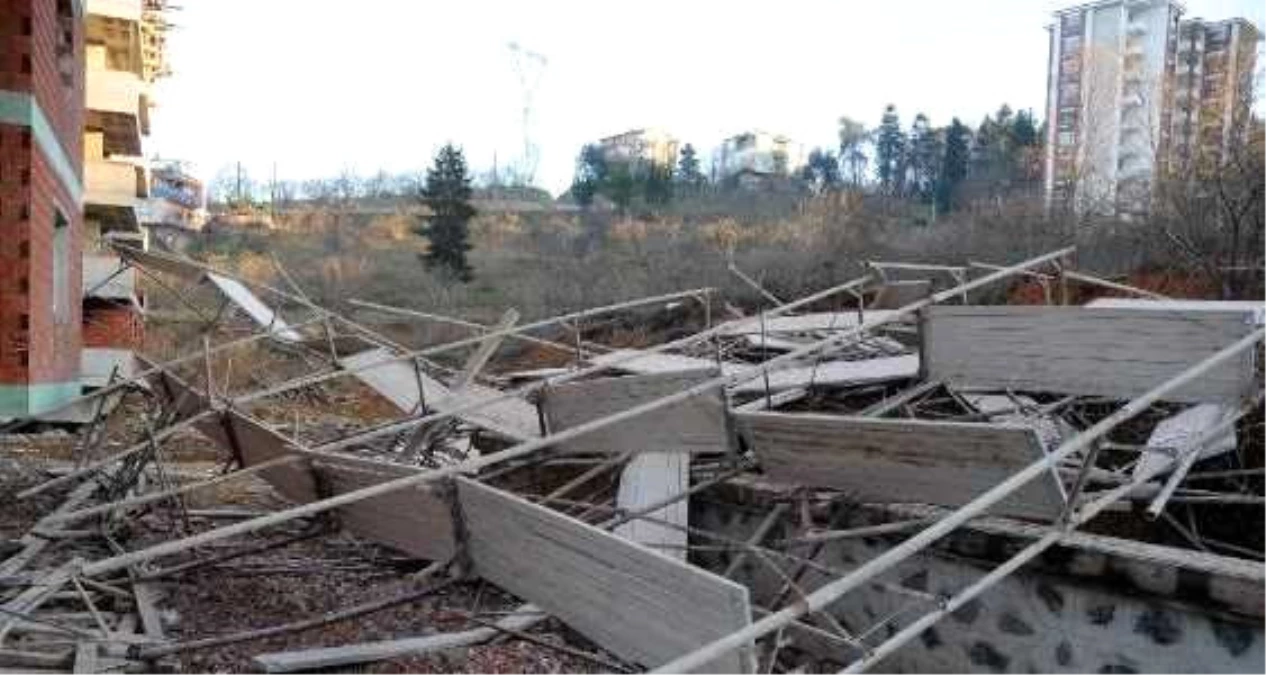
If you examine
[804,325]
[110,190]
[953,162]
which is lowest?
[804,325]

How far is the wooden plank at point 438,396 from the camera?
7.36m

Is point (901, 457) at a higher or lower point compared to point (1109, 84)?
lower

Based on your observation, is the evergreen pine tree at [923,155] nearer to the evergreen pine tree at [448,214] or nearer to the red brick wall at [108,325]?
the evergreen pine tree at [448,214]

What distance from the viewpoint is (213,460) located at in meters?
12.9

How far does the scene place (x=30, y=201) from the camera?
9.10 m

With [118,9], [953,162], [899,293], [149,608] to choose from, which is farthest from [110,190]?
[953,162]

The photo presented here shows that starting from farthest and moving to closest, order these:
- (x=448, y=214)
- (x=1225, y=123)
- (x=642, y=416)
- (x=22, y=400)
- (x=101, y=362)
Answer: (x=448, y=214), (x=101, y=362), (x=1225, y=123), (x=22, y=400), (x=642, y=416)

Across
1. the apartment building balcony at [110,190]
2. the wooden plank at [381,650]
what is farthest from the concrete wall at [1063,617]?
the apartment building balcony at [110,190]

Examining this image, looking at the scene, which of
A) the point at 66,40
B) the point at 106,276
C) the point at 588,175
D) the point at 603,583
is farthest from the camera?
the point at 588,175

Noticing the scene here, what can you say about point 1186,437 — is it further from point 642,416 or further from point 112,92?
point 112,92

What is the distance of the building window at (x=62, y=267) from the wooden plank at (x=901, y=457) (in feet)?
30.8

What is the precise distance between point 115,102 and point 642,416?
2080cm

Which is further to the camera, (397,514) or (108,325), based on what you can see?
(108,325)

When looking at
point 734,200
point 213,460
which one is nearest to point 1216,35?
point 734,200
